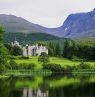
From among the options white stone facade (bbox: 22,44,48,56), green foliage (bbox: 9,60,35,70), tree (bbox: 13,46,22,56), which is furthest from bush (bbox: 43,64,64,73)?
white stone facade (bbox: 22,44,48,56)

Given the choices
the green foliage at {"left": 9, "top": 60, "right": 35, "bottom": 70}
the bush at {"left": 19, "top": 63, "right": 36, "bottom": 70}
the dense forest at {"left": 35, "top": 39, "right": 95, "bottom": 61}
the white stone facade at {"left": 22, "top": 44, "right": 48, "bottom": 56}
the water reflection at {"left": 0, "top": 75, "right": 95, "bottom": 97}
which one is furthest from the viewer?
the white stone facade at {"left": 22, "top": 44, "right": 48, "bottom": 56}

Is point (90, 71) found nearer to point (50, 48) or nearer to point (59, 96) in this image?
point (50, 48)

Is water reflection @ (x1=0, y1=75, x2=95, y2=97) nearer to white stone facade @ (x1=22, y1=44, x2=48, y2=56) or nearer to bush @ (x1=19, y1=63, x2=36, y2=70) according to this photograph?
bush @ (x1=19, y1=63, x2=36, y2=70)

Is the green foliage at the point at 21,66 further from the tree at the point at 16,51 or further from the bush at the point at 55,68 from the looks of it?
the tree at the point at 16,51

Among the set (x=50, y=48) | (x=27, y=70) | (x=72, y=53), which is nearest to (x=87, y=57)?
(x=72, y=53)

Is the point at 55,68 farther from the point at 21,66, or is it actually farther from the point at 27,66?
the point at 21,66

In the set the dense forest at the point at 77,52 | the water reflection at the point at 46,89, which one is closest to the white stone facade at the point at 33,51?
the dense forest at the point at 77,52

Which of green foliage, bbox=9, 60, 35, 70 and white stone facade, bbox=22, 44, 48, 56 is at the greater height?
white stone facade, bbox=22, 44, 48, 56

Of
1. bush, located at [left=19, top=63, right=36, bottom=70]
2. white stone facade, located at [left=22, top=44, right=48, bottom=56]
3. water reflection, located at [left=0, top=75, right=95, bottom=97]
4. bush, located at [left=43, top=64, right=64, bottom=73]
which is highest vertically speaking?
white stone facade, located at [left=22, top=44, right=48, bottom=56]

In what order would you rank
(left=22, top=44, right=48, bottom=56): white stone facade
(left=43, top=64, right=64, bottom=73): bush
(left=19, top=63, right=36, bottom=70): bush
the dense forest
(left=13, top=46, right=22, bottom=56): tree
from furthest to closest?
(left=22, top=44, right=48, bottom=56): white stone facade, the dense forest, (left=13, top=46, right=22, bottom=56): tree, (left=43, top=64, right=64, bottom=73): bush, (left=19, top=63, right=36, bottom=70): bush

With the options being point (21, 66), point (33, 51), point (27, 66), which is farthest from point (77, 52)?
point (21, 66)

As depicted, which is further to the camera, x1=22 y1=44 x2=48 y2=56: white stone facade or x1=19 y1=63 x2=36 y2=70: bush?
x1=22 y1=44 x2=48 y2=56: white stone facade

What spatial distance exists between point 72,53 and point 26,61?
32.2m

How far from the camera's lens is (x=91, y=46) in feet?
499
